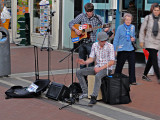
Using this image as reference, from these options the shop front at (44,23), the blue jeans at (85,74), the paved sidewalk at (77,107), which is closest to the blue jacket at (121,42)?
the paved sidewalk at (77,107)

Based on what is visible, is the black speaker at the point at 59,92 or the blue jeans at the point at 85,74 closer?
the blue jeans at the point at 85,74

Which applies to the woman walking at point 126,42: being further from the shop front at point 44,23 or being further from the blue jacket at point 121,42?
the shop front at point 44,23

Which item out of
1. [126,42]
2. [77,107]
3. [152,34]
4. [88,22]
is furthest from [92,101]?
[152,34]

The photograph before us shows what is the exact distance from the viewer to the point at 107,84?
6480 mm

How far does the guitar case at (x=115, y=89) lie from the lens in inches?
254

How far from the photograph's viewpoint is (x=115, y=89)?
648 cm

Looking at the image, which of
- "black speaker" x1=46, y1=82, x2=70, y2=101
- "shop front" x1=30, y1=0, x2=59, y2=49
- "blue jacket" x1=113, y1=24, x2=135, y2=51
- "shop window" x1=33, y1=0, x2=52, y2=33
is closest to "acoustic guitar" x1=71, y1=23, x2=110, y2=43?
"blue jacket" x1=113, y1=24, x2=135, y2=51

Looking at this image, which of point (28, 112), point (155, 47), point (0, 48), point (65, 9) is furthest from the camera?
point (65, 9)

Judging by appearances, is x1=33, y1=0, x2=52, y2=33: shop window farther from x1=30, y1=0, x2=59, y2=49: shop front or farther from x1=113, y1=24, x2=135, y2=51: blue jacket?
x1=113, y1=24, x2=135, y2=51: blue jacket

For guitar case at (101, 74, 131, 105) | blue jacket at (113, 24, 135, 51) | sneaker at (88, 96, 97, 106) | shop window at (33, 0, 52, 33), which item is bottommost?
sneaker at (88, 96, 97, 106)

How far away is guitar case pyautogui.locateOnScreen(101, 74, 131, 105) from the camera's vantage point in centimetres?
646

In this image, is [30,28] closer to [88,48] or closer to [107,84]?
[88,48]

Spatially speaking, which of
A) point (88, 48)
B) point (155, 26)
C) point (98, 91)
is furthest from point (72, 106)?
point (155, 26)

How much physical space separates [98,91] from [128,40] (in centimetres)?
197
